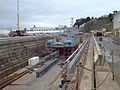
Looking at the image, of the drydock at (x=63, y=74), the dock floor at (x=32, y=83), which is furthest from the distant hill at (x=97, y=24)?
the dock floor at (x=32, y=83)

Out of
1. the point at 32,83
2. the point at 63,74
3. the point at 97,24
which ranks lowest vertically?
the point at 32,83

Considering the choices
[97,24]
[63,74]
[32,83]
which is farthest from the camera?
[97,24]

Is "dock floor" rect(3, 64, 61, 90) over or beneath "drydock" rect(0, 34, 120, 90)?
beneath

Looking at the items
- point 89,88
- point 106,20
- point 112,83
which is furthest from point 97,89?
point 106,20

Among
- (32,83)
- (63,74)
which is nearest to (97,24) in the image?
(32,83)

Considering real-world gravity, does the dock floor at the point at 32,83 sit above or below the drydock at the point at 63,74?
below

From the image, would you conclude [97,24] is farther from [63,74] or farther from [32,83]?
[63,74]

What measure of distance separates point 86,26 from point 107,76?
120570 millimetres

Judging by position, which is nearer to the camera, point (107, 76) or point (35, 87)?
point (107, 76)

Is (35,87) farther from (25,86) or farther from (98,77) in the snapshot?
(98,77)

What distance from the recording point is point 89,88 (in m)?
8.95

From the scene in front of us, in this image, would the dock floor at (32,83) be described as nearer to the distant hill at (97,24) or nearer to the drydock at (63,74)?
the drydock at (63,74)

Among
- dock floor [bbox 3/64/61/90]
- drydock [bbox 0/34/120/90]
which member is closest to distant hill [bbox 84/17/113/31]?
drydock [bbox 0/34/120/90]

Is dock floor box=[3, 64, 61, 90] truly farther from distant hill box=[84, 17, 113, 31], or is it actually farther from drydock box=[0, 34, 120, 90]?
distant hill box=[84, 17, 113, 31]
